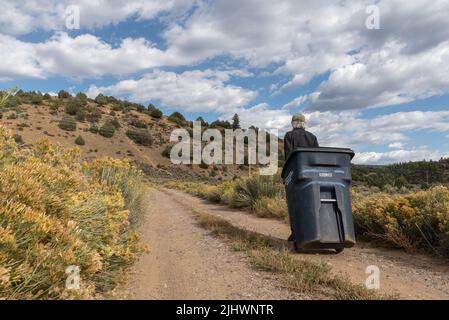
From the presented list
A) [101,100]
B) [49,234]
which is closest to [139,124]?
[101,100]

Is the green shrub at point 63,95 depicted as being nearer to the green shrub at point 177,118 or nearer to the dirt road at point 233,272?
the green shrub at point 177,118

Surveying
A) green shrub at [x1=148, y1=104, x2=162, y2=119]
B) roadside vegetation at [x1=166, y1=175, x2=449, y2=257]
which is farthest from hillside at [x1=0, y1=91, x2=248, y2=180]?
roadside vegetation at [x1=166, y1=175, x2=449, y2=257]

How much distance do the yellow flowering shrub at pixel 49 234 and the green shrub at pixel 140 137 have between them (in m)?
47.6

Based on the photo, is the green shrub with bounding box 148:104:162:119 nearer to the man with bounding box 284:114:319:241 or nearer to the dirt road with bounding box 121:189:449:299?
the dirt road with bounding box 121:189:449:299

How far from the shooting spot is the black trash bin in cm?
562

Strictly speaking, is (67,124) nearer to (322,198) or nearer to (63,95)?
(63,95)

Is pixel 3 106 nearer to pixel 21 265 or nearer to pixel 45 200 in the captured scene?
pixel 45 200

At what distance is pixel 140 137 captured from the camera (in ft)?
170

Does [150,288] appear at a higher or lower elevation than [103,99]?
lower

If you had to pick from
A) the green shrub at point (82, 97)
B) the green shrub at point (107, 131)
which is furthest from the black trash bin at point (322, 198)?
the green shrub at point (82, 97)

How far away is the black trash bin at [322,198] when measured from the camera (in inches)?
221

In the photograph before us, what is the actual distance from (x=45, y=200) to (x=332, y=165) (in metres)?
3.78
